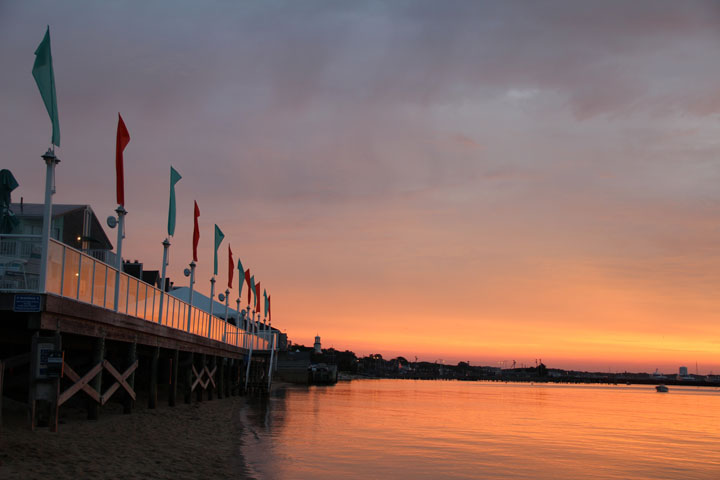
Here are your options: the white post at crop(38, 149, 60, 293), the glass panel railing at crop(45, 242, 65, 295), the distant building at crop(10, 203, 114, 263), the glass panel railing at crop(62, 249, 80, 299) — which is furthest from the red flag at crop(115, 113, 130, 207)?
the distant building at crop(10, 203, 114, 263)

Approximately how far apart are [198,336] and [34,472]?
21731 millimetres

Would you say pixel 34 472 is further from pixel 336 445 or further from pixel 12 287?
pixel 336 445

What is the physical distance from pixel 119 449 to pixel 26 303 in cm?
451

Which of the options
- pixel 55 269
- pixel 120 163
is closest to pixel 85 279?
pixel 55 269

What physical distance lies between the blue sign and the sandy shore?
2.91 m

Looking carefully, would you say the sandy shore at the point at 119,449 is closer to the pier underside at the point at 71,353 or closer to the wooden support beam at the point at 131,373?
the wooden support beam at the point at 131,373

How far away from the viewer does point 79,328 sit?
18938 millimetres

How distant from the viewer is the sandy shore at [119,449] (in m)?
14.3

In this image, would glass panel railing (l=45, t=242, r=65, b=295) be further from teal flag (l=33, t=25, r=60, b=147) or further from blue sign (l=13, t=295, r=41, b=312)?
→ teal flag (l=33, t=25, r=60, b=147)

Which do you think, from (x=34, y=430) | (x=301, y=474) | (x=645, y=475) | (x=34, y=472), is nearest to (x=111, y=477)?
(x=34, y=472)

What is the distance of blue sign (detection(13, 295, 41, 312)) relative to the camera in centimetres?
1612

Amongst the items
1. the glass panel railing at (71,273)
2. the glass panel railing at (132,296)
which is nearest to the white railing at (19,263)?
the glass panel railing at (71,273)

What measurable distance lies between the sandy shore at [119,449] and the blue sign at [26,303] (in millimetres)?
2908

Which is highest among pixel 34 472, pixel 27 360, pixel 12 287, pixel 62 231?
pixel 62 231
